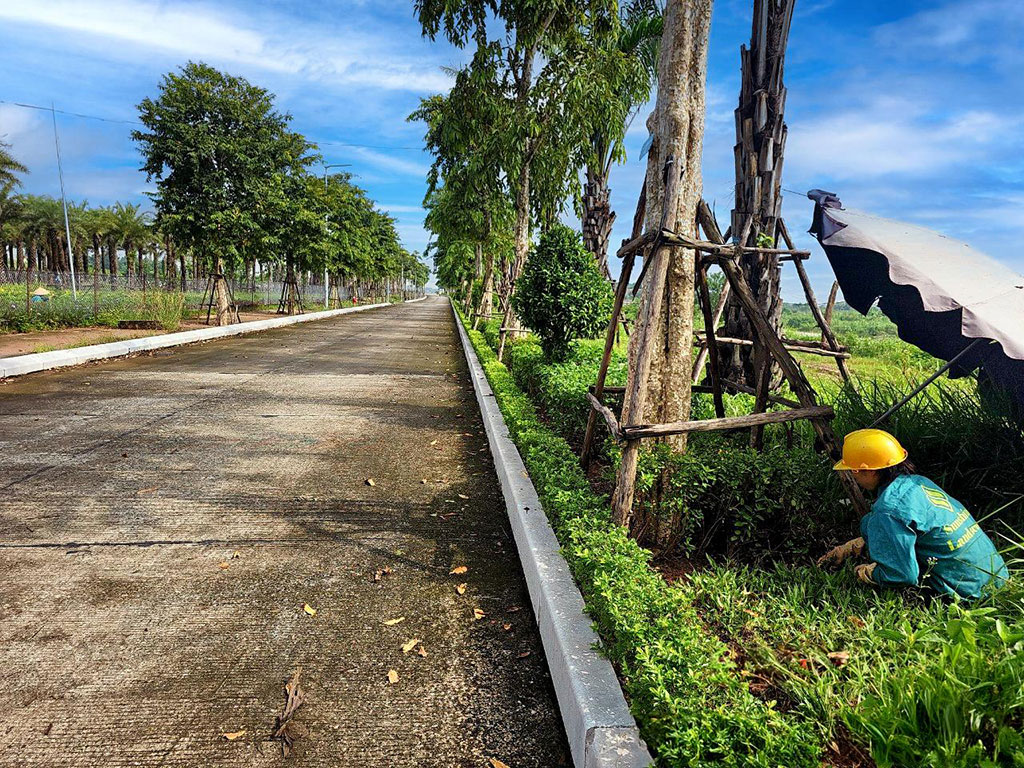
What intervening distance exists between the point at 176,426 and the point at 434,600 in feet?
16.9

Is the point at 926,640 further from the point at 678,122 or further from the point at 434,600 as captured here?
the point at 678,122

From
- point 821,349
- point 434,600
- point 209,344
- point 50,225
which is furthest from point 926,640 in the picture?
point 50,225

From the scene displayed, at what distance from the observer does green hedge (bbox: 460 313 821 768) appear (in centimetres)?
175

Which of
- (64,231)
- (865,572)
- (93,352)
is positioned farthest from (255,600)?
(64,231)

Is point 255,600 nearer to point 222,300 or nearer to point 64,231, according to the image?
point 222,300

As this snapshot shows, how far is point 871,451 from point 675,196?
175 cm

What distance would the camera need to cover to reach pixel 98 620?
312 centimetres

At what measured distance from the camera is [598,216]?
14.6 m

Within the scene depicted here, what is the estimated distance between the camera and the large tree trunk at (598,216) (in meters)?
14.6

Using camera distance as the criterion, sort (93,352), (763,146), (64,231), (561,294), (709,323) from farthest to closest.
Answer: (64,231)
(93,352)
(561,294)
(763,146)
(709,323)

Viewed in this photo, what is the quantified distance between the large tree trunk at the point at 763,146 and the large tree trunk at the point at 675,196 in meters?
3.08

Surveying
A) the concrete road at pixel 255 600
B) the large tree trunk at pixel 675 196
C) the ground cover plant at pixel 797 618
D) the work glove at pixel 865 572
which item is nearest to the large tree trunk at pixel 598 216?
the concrete road at pixel 255 600

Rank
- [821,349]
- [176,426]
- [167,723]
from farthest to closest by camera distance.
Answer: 1. [176,426]
2. [821,349]
3. [167,723]

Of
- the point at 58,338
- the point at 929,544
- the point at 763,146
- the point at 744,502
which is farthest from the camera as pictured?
the point at 58,338
